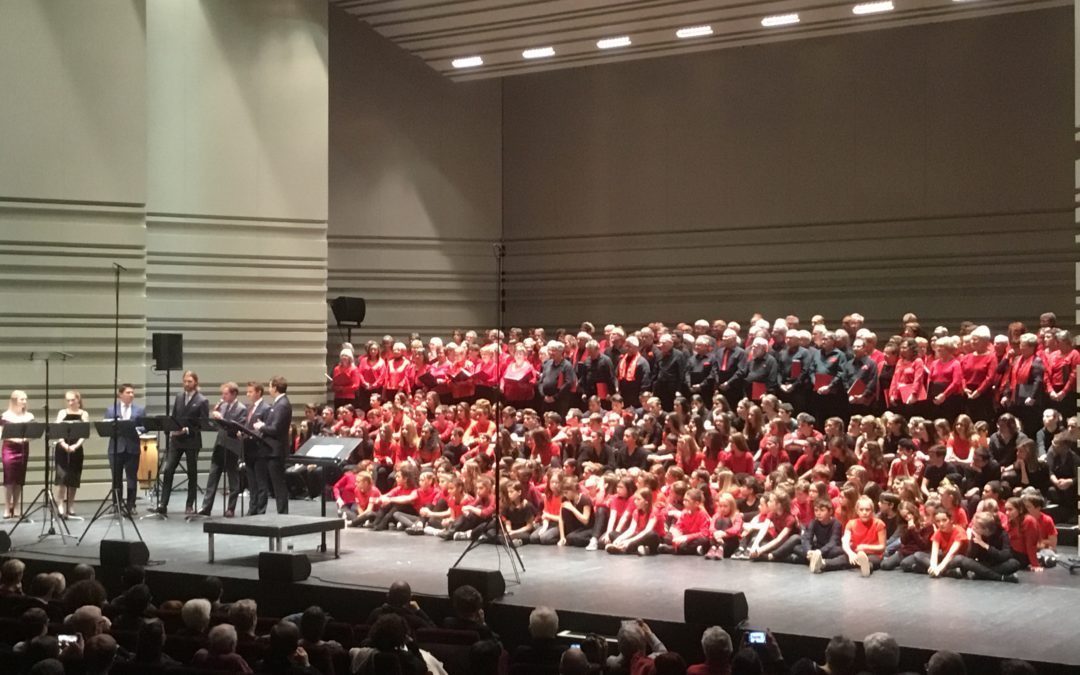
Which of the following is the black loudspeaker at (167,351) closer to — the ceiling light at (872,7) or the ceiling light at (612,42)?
the ceiling light at (612,42)

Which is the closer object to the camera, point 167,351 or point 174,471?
point 167,351

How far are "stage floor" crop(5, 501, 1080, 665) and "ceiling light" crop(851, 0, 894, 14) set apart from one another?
9.24m

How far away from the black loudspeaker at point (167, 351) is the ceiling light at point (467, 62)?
8.88 m

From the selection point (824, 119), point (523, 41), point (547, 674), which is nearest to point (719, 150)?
point (824, 119)

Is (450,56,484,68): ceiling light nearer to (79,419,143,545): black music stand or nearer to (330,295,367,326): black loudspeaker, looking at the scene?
(330,295,367,326): black loudspeaker

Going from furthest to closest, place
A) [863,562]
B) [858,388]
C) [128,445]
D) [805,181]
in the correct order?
[805,181], [128,445], [858,388], [863,562]

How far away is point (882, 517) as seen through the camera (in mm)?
12094

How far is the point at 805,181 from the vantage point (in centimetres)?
2066

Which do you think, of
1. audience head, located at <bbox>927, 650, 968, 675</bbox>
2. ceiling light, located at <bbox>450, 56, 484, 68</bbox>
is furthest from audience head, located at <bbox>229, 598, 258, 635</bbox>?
ceiling light, located at <bbox>450, 56, 484, 68</bbox>

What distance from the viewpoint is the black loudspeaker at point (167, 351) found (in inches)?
604

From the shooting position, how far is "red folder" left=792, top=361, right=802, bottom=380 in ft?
49.9

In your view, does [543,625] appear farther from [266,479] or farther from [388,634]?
[266,479]

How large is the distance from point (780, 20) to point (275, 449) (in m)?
10.4

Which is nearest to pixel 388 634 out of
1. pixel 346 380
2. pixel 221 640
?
pixel 221 640
